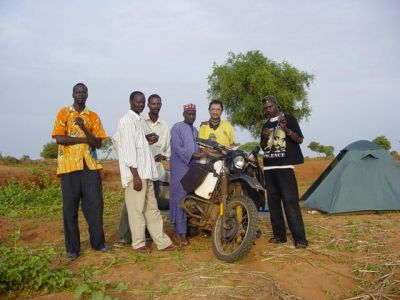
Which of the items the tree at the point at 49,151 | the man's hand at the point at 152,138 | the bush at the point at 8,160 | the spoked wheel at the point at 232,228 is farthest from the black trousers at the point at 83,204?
the tree at the point at 49,151

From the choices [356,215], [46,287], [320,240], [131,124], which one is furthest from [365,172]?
[46,287]

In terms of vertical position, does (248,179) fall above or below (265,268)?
above

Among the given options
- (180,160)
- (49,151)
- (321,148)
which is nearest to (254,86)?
(321,148)

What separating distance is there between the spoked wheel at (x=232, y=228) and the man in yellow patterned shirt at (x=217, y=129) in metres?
1.17

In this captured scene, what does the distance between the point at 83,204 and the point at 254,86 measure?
743 inches

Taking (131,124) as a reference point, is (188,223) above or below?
below

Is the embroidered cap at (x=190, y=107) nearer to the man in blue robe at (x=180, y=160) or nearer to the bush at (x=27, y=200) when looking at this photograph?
the man in blue robe at (x=180, y=160)

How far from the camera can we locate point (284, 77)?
78.1 feet

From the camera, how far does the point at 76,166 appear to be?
4.76 metres

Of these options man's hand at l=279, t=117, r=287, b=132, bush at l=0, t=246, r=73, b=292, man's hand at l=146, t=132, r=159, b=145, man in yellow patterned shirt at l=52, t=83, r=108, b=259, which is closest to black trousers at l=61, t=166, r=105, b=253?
man in yellow patterned shirt at l=52, t=83, r=108, b=259

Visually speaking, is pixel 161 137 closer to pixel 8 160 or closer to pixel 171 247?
pixel 171 247

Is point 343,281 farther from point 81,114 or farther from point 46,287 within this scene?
point 81,114

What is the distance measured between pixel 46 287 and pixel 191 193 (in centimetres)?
218

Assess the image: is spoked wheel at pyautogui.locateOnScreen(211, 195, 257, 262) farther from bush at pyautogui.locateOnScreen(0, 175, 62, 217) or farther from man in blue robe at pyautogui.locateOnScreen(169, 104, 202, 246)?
bush at pyautogui.locateOnScreen(0, 175, 62, 217)
